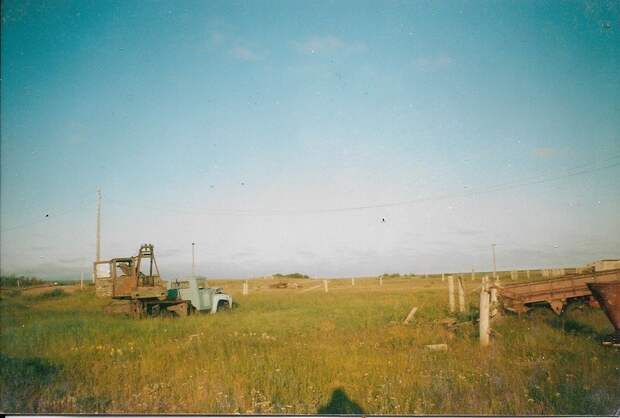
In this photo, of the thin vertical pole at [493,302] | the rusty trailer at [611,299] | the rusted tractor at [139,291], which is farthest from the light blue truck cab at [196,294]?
the rusty trailer at [611,299]

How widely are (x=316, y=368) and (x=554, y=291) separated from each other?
796 centimetres

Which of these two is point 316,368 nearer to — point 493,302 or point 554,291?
point 493,302

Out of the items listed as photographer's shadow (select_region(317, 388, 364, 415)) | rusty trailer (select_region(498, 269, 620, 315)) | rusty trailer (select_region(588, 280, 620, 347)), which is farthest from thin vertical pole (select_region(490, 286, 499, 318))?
photographer's shadow (select_region(317, 388, 364, 415))

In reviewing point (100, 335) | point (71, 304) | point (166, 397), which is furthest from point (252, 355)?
point (71, 304)

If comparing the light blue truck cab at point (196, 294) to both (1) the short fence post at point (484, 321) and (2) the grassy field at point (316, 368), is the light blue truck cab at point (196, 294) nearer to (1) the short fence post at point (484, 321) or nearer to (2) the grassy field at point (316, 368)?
(2) the grassy field at point (316, 368)

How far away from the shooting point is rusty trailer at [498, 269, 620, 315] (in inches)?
407

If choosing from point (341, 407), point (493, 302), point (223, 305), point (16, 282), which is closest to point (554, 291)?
point (493, 302)

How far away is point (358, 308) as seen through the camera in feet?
52.2

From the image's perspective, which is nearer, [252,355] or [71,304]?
[252,355]

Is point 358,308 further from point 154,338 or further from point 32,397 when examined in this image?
point 32,397

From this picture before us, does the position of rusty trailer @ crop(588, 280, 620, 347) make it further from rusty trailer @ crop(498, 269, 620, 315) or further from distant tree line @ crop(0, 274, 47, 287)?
distant tree line @ crop(0, 274, 47, 287)

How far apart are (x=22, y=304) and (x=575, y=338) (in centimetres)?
2218

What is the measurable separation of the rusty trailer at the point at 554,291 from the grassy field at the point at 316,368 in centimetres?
53

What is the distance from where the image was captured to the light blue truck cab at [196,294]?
14.8 meters
